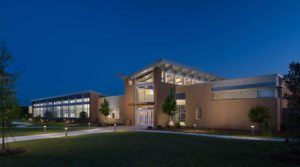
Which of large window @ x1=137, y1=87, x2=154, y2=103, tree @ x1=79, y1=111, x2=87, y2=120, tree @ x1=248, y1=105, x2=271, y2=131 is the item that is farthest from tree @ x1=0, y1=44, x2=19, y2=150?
tree @ x1=79, y1=111, x2=87, y2=120

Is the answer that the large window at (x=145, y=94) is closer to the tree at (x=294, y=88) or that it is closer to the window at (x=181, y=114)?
the window at (x=181, y=114)

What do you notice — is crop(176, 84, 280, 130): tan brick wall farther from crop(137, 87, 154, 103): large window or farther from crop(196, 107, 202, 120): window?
crop(137, 87, 154, 103): large window

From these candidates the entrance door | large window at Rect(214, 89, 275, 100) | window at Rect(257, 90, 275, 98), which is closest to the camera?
window at Rect(257, 90, 275, 98)

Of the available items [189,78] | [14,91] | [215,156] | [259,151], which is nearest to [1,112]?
[14,91]

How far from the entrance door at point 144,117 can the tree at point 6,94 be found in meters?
20.2

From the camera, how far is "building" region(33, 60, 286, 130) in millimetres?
23359

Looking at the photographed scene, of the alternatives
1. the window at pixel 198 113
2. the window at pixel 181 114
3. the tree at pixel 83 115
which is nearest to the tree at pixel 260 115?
the window at pixel 198 113

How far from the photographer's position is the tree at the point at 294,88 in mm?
9455

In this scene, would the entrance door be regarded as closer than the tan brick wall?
No

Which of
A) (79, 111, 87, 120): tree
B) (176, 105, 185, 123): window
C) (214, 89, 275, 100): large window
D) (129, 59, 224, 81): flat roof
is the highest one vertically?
(129, 59, 224, 81): flat roof

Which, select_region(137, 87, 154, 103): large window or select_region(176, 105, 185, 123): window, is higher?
select_region(137, 87, 154, 103): large window

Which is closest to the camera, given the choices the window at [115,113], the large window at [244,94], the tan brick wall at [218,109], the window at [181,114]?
the large window at [244,94]

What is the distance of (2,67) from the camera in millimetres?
12703

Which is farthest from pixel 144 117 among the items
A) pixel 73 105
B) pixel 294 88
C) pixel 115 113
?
pixel 294 88
